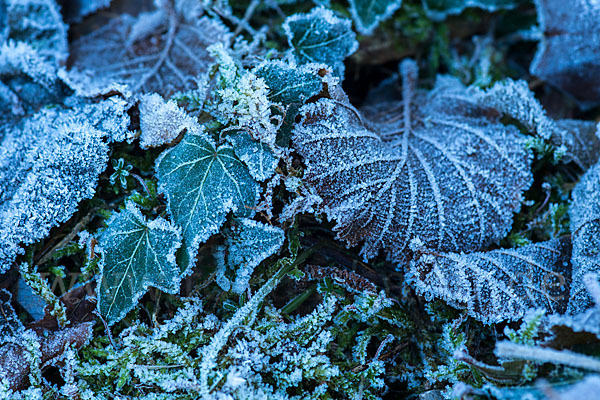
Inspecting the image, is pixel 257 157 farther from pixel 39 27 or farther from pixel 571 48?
pixel 571 48

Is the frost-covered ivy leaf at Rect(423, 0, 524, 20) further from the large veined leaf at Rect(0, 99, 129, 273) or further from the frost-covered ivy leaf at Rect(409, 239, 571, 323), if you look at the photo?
the large veined leaf at Rect(0, 99, 129, 273)

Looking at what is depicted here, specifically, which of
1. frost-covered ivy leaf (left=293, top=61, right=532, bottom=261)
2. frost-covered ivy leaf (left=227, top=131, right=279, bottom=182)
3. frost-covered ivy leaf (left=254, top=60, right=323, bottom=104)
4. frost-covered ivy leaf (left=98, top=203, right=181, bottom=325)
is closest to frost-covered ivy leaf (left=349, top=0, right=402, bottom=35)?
frost-covered ivy leaf (left=293, top=61, right=532, bottom=261)

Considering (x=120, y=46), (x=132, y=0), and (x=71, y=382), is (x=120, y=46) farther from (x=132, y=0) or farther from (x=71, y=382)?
(x=71, y=382)

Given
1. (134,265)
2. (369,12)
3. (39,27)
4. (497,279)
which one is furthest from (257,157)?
(39,27)

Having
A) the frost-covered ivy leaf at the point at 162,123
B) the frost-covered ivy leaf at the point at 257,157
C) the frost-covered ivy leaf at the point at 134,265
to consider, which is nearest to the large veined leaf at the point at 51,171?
the frost-covered ivy leaf at the point at 162,123

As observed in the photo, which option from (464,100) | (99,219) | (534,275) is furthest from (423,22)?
(99,219)

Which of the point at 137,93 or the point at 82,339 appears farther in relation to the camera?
the point at 137,93
